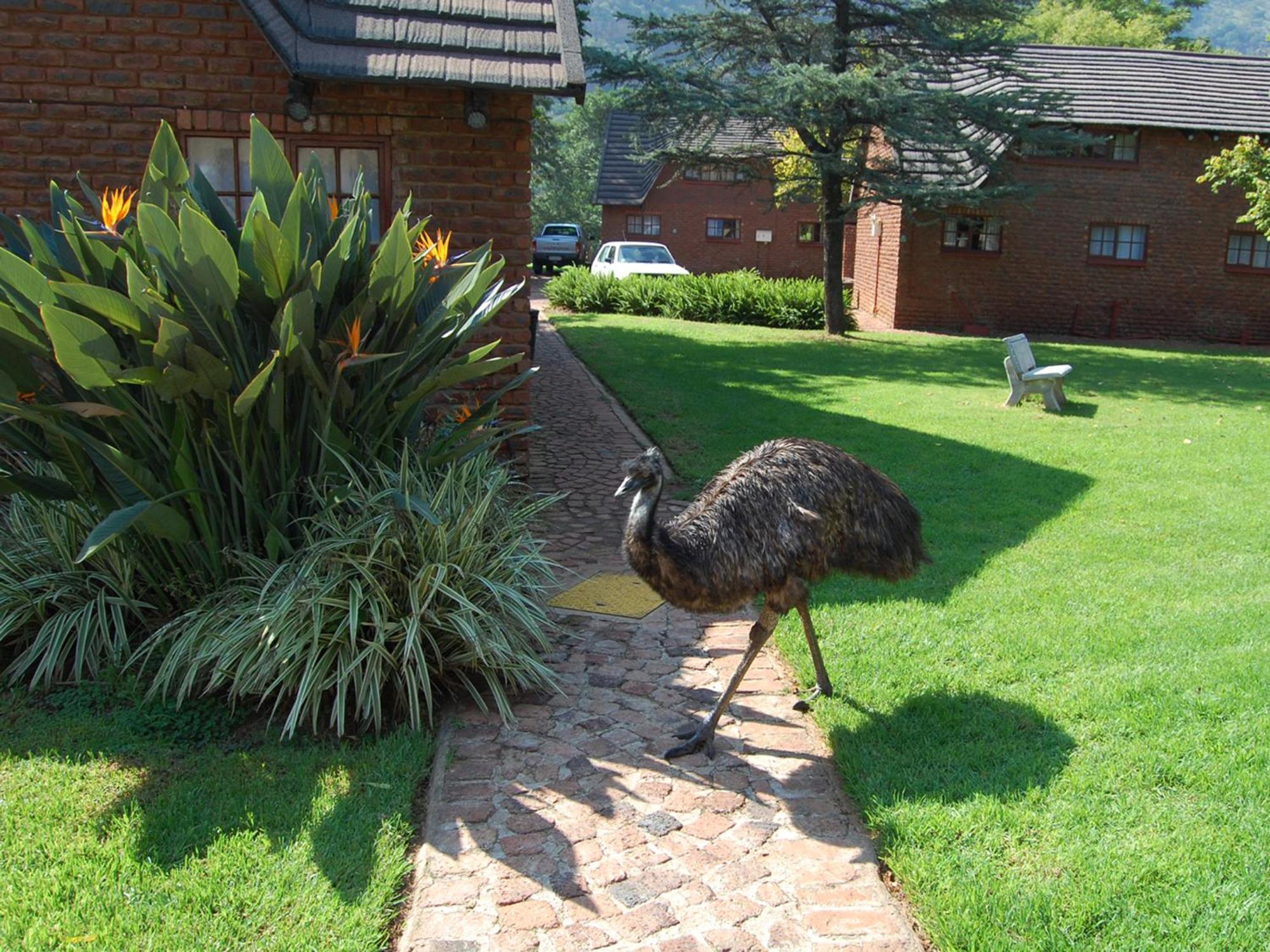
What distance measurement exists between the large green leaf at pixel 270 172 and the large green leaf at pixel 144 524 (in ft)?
4.72

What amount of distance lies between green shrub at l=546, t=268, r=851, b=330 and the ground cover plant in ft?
A: 60.5

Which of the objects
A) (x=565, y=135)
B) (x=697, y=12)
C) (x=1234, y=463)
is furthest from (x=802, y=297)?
(x=565, y=135)

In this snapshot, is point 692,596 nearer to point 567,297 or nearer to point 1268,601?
point 1268,601

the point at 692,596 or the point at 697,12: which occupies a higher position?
the point at 697,12

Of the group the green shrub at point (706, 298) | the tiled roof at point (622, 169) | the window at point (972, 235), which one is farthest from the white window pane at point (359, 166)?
the tiled roof at point (622, 169)

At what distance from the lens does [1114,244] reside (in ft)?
77.2

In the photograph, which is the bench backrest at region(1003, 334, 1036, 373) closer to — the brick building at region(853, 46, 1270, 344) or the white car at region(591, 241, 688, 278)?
the brick building at region(853, 46, 1270, 344)

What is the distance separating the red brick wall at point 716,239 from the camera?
Answer: 3725 centimetres

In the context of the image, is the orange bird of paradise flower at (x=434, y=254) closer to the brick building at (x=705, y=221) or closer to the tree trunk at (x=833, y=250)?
the tree trunk at (x=833, y=250)

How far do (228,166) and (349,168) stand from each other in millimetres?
882

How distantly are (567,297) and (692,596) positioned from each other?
22563mm

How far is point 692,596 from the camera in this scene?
4.52 meters

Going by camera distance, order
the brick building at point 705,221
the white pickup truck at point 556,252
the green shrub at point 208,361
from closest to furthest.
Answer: the green shrub at point 208,361
the brick building at point 705,221
the white pickup truck at point 556,252

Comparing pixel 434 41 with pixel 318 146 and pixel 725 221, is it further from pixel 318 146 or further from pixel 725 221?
pixel 725 221
